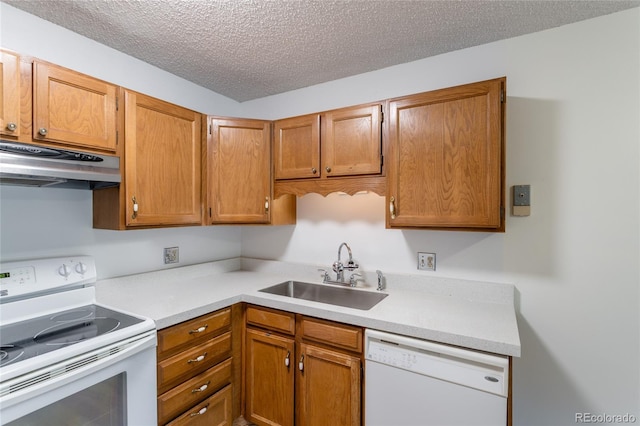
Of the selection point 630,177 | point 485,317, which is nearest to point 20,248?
point 485,317

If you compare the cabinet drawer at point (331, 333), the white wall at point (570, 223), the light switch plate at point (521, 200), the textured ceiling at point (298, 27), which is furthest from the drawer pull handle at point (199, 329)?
the light switch plate at point (521, 200)

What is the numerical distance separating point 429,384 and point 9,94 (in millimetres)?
2140

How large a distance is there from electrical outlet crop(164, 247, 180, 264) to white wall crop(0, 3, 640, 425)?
9.1 inches

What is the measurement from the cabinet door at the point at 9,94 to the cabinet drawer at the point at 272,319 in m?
1.40

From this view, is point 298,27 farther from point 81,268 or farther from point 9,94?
point 81,268

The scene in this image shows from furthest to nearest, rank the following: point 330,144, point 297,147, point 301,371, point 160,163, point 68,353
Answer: point 297,147
point 330,144
point 160,163
point 301,371
point 68,353

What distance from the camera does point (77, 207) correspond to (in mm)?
1694

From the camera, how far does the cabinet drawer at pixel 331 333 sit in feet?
4.96

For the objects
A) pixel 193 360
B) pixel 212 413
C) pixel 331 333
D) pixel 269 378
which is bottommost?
→ pixel 212 413

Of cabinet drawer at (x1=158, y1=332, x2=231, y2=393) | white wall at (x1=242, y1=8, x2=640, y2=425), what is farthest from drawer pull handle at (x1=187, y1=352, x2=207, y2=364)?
white wall at (x1=242, y1=8, x2=640, y2=425)

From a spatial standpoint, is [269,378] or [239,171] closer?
[269,378]

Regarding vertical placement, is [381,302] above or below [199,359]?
above

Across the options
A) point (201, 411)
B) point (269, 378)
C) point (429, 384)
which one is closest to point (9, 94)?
point (201, 411)

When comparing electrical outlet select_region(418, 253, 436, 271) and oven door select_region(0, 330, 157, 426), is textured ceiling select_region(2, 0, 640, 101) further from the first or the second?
oven door select_region(0, 330, 157, 426)
